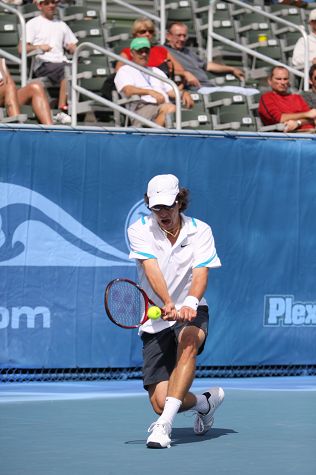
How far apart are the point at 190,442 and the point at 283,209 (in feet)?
13.9

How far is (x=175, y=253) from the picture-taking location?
7.23 meters

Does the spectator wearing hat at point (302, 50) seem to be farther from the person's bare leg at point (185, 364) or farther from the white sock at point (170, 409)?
the white sock at point (170, 409)

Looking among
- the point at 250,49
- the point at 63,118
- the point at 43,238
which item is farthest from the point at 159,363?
the point at 250,49

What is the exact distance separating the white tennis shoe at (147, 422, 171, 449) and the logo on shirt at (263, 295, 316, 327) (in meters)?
4.28

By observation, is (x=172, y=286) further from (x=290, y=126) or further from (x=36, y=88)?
(x=290, y=126)

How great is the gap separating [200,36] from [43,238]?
6.23m

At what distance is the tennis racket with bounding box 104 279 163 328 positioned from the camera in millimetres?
7148

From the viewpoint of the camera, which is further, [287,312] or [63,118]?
[63,118]

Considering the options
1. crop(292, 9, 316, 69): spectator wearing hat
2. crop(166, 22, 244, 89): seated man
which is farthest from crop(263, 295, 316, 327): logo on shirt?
crop(292, 9, 316, 69): spectator wearing hat

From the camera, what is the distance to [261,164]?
1105 cm

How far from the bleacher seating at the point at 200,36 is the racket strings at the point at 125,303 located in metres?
5.59

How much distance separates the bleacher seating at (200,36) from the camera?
1327cm

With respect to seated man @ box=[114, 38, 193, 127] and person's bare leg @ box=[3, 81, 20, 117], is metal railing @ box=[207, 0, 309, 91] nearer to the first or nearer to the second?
seated man @ box=[114, 38, 193, 127]

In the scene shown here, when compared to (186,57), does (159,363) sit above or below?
below
